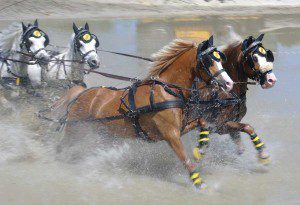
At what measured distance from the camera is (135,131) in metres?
6.12

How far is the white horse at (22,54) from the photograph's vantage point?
7645mm

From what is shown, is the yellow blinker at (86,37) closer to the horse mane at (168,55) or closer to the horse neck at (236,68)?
the horse mane at (168,55)

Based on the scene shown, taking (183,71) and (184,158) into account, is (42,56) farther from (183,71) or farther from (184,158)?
(184,158)

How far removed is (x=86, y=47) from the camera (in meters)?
7.52

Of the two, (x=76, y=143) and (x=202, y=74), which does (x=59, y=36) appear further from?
(x=202, y=74)

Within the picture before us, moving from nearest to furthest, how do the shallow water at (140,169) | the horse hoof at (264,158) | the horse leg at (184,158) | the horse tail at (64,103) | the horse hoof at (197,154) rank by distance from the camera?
1. the horse leg at (184,158)
2. the shallow water at (140,169)
3. the horse hoof at (197,154)
4. the horse hoof at (264,158)
5. the horse tail at (64,103)

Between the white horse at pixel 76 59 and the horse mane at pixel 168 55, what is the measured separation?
1.58 metres

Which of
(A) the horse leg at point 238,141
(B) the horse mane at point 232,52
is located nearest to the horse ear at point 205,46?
(B) the horse mane at point 232,52

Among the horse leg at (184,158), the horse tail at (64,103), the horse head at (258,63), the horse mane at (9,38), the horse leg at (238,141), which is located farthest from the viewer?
the horse mane at (9,38)

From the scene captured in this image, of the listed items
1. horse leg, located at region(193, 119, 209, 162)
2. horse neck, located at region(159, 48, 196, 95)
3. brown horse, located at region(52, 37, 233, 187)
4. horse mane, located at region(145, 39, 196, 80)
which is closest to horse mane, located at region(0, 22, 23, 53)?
brown horse, located at region(52, 37, 233, 187)

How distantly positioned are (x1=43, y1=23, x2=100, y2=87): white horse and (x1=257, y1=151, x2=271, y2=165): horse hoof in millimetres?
2570

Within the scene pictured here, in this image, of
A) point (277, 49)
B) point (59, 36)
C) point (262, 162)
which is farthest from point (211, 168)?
point (59, 36)

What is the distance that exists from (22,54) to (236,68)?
331cm

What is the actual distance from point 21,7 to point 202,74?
13234 millimetres
